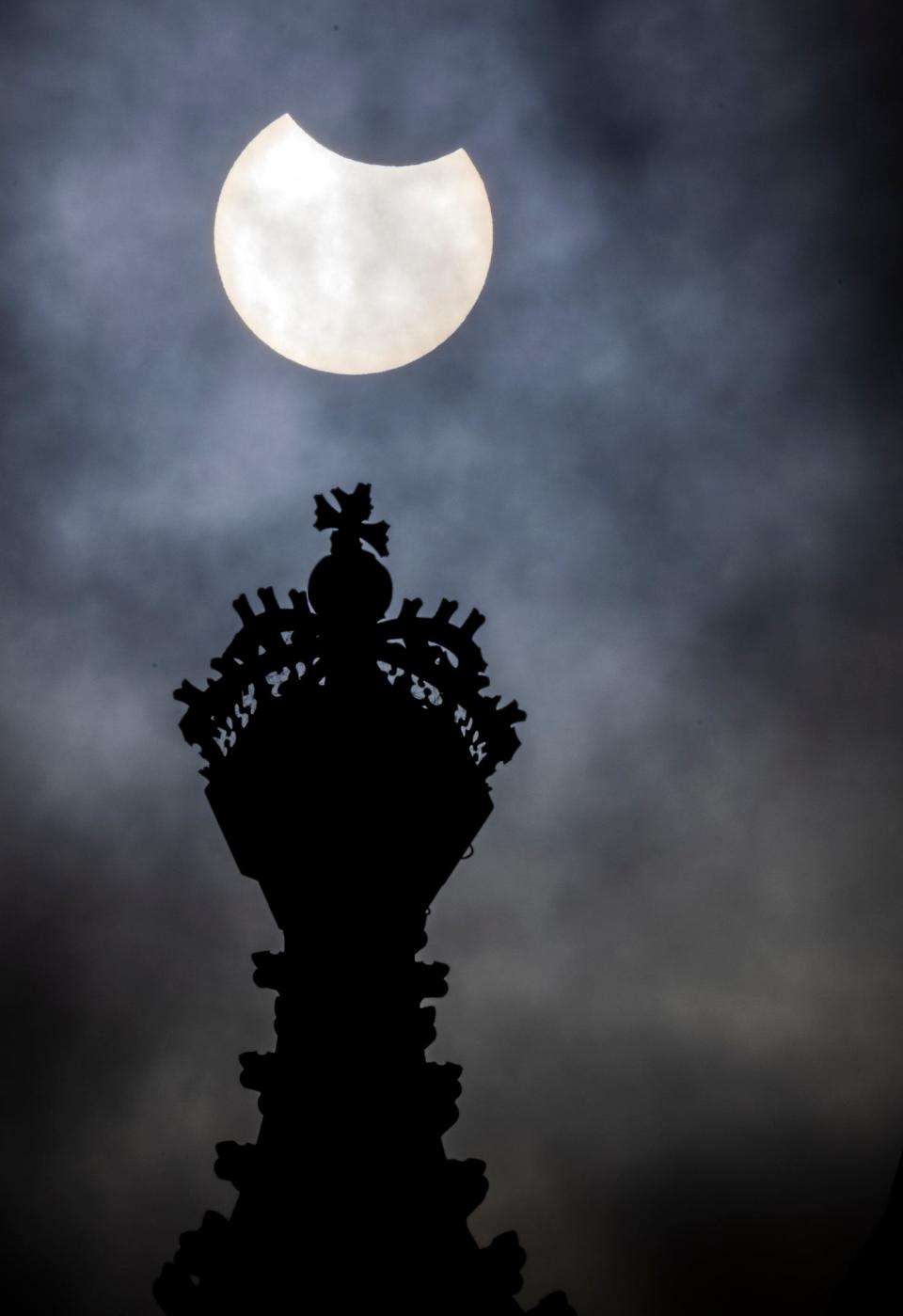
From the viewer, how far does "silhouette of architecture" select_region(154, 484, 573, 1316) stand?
15.6 metres

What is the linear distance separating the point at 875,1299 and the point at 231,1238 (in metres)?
8.43

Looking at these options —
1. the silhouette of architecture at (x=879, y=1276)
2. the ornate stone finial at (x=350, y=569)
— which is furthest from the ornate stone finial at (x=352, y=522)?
the silhouette of architecture at (x=879, y=1276)

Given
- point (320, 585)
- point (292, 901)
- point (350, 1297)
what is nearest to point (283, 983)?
point (292, 901)

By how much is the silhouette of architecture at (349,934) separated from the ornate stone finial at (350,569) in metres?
0.04

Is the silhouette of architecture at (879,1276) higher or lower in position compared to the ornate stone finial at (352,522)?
lower

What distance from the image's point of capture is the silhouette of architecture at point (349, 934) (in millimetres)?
15562

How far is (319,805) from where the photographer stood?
62.7 feet

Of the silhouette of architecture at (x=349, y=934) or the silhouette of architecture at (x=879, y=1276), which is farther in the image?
the silhouette of architecture at (x=349, y=934)

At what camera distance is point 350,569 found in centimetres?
2211

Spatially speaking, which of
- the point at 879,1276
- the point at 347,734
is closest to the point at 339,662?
the point at 347,734

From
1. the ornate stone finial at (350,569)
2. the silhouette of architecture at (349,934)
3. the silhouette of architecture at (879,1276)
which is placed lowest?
the silhouette of architecture at (879,1276)

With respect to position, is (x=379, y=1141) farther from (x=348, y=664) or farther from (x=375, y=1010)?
(x=348, y=664)

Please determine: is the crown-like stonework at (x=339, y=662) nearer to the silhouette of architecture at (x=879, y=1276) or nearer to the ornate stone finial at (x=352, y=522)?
the ornate stone finial at (x=352, y=522)

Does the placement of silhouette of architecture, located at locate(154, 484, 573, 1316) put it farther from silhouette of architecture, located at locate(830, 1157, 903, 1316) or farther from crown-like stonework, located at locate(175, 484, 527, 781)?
silhouette of architecture, located at locate(830, 1157, 903, 1316)
